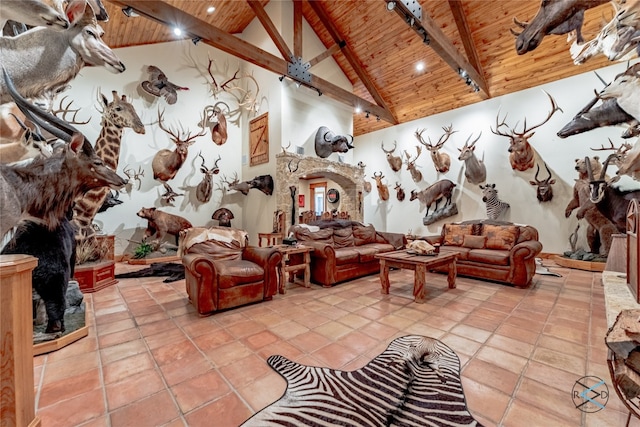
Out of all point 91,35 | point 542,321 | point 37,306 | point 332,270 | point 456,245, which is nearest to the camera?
point 91,35

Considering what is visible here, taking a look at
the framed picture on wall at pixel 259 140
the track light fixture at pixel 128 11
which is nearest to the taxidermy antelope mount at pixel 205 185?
the framed picture on wall at pixel 259 140

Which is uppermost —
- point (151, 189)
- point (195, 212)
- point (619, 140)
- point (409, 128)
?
point (409, 128)

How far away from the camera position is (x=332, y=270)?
3756mm

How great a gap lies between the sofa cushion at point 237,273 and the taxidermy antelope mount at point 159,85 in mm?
5157

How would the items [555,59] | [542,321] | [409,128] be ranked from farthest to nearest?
[409,128] → [555,59] → [542,321]

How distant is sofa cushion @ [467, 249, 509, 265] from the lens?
3738 millimetres

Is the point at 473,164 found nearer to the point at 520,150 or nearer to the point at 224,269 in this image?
the point at 520,150

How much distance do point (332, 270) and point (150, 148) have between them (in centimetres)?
531

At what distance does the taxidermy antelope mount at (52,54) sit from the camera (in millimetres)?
1747

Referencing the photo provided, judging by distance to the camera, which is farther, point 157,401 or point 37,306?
point 37,306

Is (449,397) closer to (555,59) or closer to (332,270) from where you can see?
(332,270)

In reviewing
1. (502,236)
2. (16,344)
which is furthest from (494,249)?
(16,344)

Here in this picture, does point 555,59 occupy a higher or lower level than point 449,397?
higher

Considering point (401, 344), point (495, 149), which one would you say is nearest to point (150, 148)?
point (401, 344)
